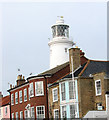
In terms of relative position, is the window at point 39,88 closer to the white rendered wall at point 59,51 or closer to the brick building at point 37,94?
the brick building at point 37,94

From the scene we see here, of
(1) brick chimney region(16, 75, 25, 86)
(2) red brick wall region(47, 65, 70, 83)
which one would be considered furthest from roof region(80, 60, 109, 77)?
(1) brick chimney region(16, 75, 25, 86)

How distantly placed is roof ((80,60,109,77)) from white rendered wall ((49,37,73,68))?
15616mm

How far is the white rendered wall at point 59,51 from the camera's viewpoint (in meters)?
52.7

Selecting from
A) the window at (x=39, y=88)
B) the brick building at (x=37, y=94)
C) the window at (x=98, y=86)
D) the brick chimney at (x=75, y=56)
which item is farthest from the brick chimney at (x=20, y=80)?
the window at (x=98, y=86)

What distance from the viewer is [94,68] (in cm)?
3591

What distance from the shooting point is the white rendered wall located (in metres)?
52.7

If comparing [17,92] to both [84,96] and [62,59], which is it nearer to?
[62,59]

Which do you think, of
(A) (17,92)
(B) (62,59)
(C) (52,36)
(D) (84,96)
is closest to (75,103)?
(D) (84,96)

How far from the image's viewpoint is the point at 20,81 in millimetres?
48156

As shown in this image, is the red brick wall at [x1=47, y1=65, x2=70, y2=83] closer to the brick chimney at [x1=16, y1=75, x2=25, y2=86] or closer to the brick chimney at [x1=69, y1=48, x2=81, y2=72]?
the brick chimney at [x1=69, y1=48, x2=81, y2=72]

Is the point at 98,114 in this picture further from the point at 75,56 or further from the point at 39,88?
the point at 39,88

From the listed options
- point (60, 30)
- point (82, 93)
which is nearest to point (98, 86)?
point (82, 93)

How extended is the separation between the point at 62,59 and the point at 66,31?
5.10 m

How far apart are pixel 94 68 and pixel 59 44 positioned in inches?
702
